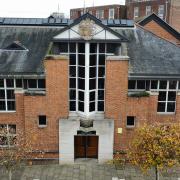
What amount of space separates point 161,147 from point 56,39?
10.5 meters

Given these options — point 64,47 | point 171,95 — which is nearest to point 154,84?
point 171,95

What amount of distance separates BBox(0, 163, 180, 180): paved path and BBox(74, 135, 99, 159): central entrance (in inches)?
37.5

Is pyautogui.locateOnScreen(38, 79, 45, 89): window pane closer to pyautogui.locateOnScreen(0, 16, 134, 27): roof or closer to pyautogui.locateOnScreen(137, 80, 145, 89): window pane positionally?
pyautogui.locateOnScreen(0, 16, 134, 27): roof

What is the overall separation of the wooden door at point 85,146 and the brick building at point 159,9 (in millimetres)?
35865

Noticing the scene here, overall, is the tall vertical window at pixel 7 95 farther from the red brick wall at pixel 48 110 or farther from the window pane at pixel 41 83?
the window pane at pixel 41 83

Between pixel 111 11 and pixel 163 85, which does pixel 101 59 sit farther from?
pixel 111 11

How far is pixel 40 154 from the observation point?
24.1 metres

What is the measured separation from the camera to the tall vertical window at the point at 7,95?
77.4 feet

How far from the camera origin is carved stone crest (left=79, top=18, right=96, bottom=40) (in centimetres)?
2180

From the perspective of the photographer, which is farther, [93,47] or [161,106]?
[161,106]

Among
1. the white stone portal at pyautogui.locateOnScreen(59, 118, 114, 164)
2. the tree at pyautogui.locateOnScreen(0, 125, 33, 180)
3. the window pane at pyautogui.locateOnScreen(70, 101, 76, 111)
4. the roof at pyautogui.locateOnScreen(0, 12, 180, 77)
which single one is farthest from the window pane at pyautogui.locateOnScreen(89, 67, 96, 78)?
the tree at pyautogui.locateOnScreen(0, 125, 33, 180)

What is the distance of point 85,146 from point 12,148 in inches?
231

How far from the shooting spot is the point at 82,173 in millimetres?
23047

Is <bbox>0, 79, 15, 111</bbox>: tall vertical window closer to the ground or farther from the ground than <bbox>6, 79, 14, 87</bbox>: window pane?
closer to the ground
